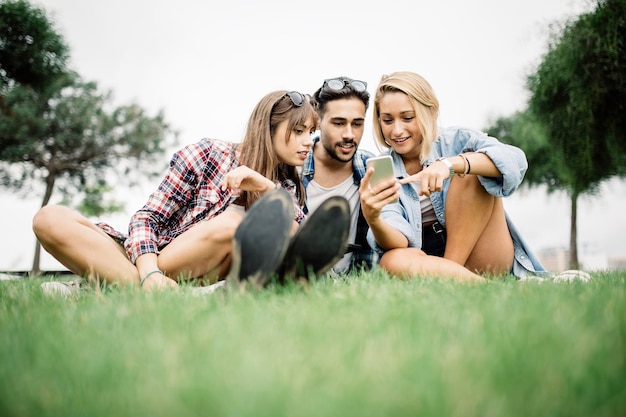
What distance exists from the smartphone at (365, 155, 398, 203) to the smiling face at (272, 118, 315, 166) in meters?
0.75

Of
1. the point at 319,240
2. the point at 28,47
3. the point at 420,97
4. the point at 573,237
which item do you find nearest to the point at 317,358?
the point at 319,240

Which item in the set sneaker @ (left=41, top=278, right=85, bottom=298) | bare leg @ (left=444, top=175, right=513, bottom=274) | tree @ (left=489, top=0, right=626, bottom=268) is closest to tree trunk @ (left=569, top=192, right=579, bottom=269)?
tree @ (left=489, top=0, right=626, bottom=268)

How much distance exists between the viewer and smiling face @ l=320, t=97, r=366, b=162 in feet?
13.9

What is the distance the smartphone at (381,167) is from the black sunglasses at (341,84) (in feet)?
5.55

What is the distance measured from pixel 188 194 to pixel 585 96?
36.3 ft

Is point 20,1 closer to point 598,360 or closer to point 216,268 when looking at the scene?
point 216,268

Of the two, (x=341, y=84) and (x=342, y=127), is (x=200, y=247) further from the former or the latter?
(x=341, y=84)

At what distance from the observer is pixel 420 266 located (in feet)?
10.1

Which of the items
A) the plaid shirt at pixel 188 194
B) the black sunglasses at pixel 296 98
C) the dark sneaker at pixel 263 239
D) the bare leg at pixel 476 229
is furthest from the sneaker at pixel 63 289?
the bare leg at pixel 476 229

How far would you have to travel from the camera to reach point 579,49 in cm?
1085

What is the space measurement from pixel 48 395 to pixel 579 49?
12.8 meters

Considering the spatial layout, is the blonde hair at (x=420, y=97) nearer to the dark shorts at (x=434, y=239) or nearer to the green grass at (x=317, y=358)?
the dark shorts at (x=434, y=239)

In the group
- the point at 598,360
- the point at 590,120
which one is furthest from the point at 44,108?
the point at 598,360

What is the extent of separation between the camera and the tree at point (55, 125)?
1373 centimetres
